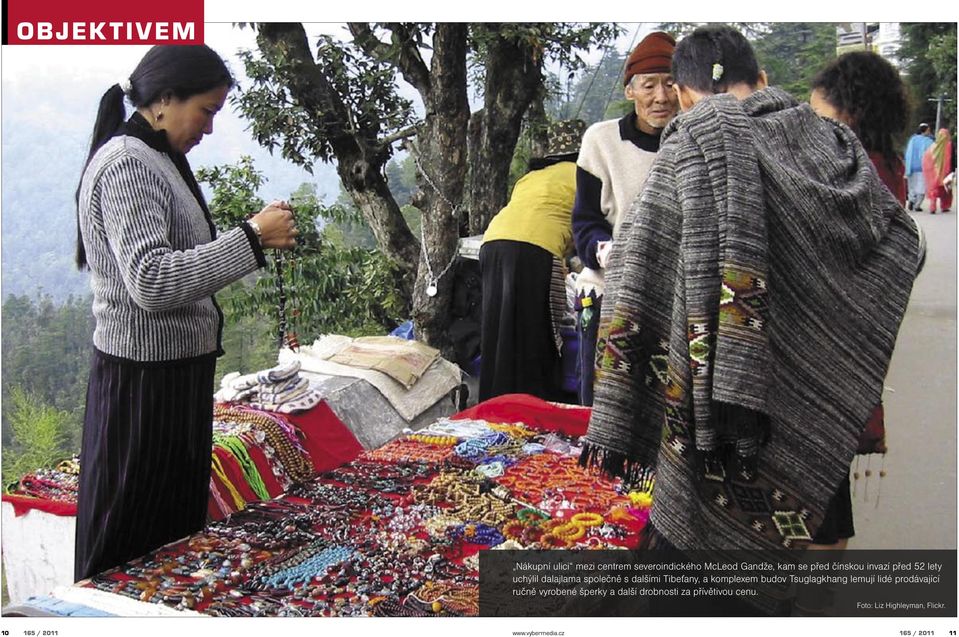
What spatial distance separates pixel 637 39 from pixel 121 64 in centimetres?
179

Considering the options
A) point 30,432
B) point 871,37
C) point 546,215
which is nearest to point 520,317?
point 546,215

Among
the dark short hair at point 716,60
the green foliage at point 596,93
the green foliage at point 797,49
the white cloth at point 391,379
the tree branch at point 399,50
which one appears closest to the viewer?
the dark short hair at point 716,60

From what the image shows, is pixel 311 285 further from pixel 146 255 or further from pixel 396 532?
pixel 146 255

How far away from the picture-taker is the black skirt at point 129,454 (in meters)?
2.10

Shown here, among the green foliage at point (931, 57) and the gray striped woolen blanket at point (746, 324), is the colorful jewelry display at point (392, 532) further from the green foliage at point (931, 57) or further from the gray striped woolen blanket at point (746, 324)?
the green foliage at point (931, 57)

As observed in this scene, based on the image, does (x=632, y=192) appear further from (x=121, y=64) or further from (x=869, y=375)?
(x=121, y=64)

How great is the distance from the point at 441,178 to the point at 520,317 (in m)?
1.14

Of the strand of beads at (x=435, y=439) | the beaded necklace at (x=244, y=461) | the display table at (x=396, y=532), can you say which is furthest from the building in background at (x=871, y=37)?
the beaded necklace at (x=244, y=461)

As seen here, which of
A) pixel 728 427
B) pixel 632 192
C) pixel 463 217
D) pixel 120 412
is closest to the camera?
pixel 728 427

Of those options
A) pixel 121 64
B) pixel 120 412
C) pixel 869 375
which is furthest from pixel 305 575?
pixel 121 64

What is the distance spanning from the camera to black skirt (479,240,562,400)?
4121 millimetres

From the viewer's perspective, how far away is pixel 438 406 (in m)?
4.22

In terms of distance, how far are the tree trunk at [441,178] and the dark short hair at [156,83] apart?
261cm

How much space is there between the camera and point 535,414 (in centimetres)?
328
